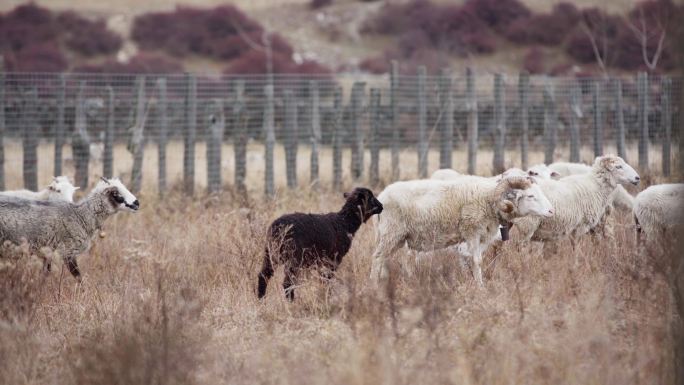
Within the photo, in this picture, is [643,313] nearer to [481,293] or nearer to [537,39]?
[481,293]

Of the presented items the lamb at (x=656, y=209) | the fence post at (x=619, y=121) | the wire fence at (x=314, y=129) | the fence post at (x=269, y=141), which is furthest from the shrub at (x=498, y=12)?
the lamb at (x=656, y=209)

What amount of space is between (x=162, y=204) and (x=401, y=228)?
489cm

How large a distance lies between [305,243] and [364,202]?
751mm

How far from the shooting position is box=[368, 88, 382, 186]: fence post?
14344 mm

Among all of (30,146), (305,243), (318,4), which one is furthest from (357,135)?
(318,4)

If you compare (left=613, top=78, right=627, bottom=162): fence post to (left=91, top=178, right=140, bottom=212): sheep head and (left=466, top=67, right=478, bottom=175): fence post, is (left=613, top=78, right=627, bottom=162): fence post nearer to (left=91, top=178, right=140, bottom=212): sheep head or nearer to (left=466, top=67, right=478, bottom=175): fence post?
(left=466, top=67, right=478, bottom=175): fence post

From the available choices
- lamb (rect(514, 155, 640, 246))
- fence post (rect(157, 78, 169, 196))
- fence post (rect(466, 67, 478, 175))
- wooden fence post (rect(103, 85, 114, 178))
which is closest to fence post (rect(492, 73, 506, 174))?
fence post (rect(466, 67, 478, 175))

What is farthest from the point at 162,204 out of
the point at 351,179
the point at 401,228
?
the point at 401,228

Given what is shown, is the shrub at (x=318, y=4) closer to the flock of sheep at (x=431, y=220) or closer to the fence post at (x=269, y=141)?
the fence post at (x=269, y=141)

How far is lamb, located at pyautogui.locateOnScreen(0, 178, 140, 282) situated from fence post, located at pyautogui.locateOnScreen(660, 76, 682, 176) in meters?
9.39

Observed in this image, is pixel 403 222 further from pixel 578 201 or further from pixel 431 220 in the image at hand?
pixel 578 201

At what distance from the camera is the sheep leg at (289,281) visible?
756cm

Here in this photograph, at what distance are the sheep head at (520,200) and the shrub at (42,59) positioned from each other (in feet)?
89.2

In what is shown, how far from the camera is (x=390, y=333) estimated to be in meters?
6.08
